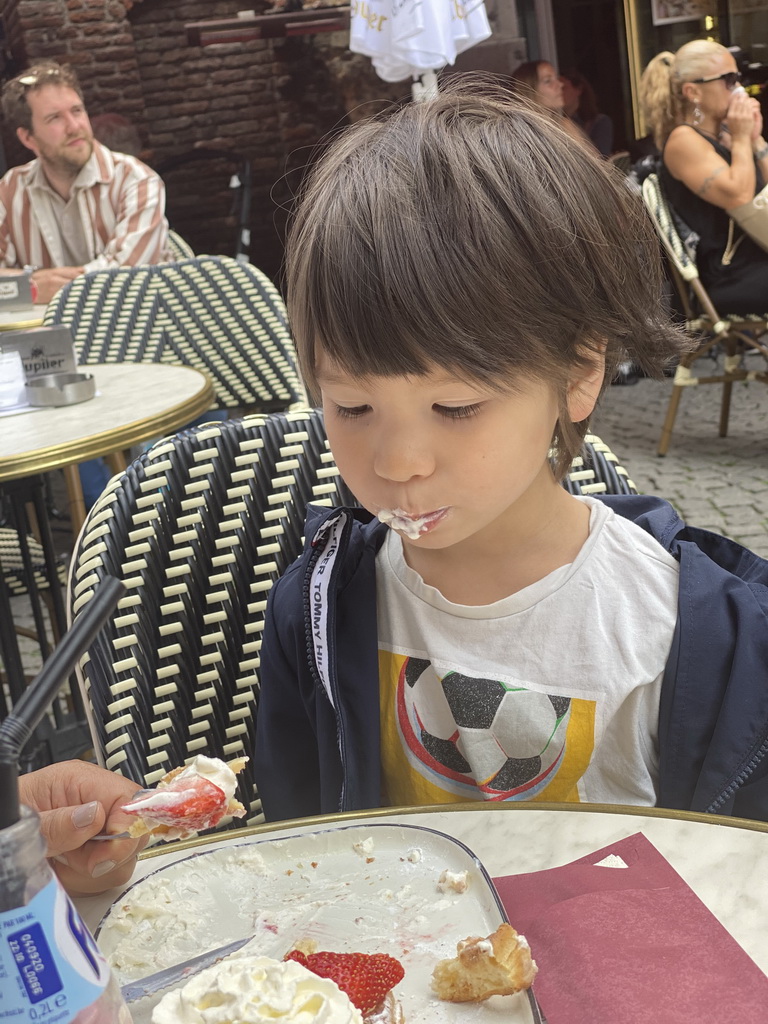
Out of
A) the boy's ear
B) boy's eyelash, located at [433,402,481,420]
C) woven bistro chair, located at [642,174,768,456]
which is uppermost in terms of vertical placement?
boy's eyelash, located at [433,402,481,420]

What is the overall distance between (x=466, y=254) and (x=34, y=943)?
2.46 ft

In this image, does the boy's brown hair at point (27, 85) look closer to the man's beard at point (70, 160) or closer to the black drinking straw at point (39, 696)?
the man's beard at point (70, 160)

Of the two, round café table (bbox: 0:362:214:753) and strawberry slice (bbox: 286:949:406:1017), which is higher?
strawberry slice (bbox: 286:949:406:1017)

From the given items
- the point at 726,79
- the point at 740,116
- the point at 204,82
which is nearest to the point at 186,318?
the point at 740,116

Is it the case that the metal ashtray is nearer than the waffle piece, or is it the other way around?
the waffle piece

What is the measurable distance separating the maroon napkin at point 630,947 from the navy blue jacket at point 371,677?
28cm

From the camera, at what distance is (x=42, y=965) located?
0.57 metres

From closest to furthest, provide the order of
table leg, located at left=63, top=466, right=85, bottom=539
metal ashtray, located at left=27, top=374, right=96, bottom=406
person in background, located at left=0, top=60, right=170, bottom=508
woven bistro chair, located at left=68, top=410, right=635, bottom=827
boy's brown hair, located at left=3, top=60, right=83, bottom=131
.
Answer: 1. woven bistro chair, located at left=68, top=410, right=635, bottom=827
2. metal ashtray, located at left=27, top=374, right=96, bottom=406
3. table leg, located at left=63, top=466, right=85, bottom=539
4. person in background, located at left=0, top=60, right=170, bottom=508
5. boy's brown hair, located at left=3, top=60, right=83, bottom=131

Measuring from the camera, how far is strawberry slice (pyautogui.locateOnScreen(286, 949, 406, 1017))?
28.6 inches

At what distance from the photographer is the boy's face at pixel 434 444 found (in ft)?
3.48

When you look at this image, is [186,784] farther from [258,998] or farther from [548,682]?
[548,682]

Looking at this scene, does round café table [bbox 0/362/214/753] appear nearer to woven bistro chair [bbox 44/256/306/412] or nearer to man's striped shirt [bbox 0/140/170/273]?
woven bistro chair [bbox 44/256/306/412]

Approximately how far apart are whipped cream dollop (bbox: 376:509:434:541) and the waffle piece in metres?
0.45

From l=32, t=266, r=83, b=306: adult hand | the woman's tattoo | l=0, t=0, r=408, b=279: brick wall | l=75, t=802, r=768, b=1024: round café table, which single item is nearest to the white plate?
l=75, t=802, r=768, b=1024: round café table
